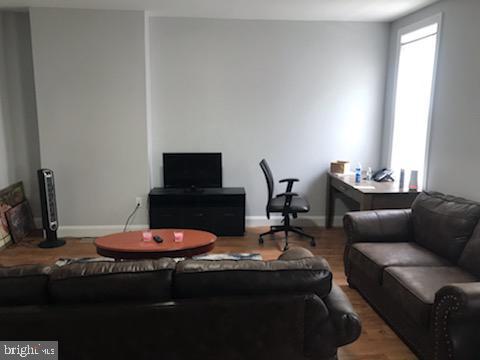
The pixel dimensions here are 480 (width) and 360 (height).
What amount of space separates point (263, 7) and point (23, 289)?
12.0ft

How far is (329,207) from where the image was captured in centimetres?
522

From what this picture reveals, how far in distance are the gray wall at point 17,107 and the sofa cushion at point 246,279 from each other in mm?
3871

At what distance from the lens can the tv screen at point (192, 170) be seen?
4.94 meters

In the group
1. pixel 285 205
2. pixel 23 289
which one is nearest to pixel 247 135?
pixel 285 205

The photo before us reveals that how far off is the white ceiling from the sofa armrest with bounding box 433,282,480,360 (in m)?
3.07

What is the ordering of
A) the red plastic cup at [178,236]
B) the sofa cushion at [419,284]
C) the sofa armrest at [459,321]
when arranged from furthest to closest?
1. the red plastic cup at [178,236]
2. the sofa cushion at [419,284]
3. the sofa armrest at [459,321]

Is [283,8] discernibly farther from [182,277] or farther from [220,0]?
[182,277]

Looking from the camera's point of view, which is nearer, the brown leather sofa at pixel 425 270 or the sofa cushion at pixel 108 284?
the sofa cushion at pixel 108 284

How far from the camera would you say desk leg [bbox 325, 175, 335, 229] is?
520 cm

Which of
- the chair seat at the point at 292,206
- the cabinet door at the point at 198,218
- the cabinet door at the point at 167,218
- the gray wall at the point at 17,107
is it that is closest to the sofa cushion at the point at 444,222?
the chair seat at the point at 292,206

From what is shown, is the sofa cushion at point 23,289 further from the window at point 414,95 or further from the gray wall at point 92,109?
the window at point 414,95

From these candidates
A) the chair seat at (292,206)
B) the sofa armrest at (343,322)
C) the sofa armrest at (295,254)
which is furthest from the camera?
the chair seat at (292,206)

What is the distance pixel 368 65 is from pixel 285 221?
7.37 feet

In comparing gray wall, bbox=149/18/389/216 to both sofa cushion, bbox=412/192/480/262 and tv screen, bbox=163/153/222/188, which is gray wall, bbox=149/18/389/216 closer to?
tv screen, bbox=163/153/222/188
